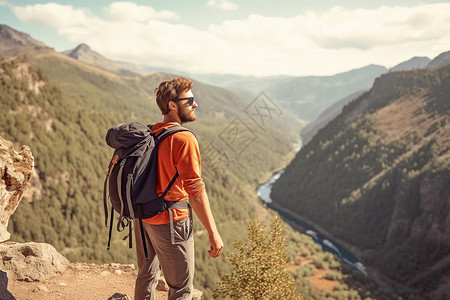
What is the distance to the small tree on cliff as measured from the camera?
10.2m

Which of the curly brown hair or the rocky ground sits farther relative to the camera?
the rocky ground

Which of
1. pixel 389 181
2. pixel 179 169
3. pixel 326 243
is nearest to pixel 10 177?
pixel 179 169

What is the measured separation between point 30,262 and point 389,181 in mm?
104676

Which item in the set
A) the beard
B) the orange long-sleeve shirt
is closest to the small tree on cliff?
the orange long-sleeve shirt

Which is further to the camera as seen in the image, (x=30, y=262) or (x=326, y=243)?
(x=326, y=243)

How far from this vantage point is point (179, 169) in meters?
4.40

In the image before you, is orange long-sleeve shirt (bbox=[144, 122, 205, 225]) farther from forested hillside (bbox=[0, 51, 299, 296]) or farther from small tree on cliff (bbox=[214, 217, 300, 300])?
forested hillside (bbox=[0, 51, 299, 296])

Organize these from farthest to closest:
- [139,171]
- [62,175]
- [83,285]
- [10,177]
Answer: [62,175] → [83,285] → [10,177] → [139,171]

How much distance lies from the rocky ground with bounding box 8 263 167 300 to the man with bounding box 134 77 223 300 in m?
4.61

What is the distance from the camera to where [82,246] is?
48.5m

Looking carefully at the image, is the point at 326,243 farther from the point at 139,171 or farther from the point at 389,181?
the point at 139,171

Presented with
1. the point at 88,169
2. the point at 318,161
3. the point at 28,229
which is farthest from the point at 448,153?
the point at 28,229

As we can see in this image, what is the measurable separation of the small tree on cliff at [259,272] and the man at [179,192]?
5726 mm

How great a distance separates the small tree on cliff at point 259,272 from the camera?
33.6 ft
